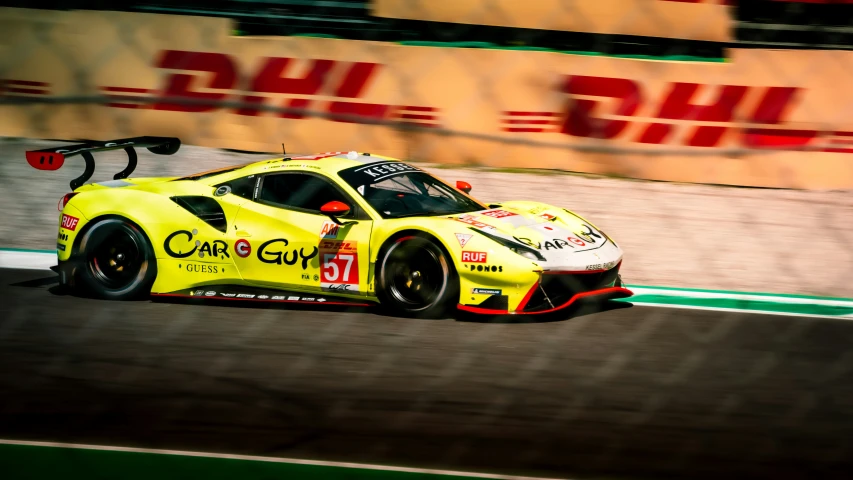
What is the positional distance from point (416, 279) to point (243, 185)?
132cm

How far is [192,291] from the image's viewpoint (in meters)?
6.85

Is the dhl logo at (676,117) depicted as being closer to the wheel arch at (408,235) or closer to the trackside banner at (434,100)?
the trackside banner at (434,100)

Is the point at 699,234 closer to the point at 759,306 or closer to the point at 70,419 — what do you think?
the point at 759,306

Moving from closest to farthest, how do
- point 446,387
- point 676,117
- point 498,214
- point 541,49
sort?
1. point 446,387
2. point 498,214
3. point 676,117
4. point 541,49

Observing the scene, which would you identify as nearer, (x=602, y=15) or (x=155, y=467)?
(x=155, y=467)

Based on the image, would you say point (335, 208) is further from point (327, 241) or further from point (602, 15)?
point (602, 15)

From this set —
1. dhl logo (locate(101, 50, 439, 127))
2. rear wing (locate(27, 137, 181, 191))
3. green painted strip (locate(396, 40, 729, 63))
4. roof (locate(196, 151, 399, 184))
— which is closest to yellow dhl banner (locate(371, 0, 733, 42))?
green painted strip (locate(396, 40, 729, 63))

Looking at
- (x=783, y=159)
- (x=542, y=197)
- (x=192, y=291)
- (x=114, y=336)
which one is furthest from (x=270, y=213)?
(x=783, y=159)

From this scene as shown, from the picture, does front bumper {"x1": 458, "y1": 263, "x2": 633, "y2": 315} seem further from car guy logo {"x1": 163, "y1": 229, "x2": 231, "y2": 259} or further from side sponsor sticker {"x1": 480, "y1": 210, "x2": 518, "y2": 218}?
car guy logo {"x1": 163, "y1": 229, "x2": 231, "y2": 259}

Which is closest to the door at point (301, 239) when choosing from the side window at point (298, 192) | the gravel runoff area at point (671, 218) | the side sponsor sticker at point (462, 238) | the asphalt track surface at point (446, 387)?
the side window at point (298, 192)

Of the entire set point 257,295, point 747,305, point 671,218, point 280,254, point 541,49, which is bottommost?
point 747,305

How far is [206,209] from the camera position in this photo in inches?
273

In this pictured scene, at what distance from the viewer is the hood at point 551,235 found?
249 inches

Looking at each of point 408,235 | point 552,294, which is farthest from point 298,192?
point 552,294
